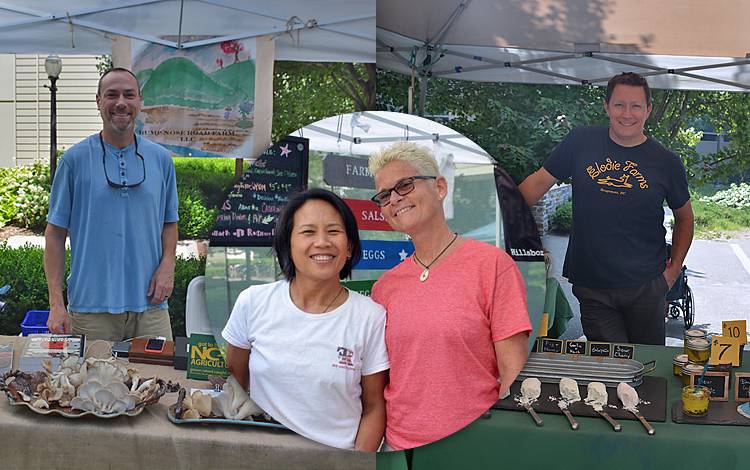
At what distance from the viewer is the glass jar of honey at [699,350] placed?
2297mm

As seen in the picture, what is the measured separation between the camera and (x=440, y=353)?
3.92ft

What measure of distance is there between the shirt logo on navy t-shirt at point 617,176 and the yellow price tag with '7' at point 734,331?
0.66 m

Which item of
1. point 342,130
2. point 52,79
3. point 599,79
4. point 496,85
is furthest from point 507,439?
point 52,79

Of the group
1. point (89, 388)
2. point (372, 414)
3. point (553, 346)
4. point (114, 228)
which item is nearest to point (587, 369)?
point (553, 346)

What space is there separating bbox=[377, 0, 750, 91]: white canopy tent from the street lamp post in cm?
115

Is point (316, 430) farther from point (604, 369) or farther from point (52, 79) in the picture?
point (52, 79)

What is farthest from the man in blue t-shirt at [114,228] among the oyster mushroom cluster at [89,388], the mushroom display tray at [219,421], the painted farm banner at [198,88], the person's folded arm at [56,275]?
the mushroom display tray at [219,421]

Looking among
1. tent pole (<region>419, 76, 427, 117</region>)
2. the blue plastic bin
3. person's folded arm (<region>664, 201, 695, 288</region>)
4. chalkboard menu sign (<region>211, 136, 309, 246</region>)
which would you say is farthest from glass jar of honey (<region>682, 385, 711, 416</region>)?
the blue plastic bin

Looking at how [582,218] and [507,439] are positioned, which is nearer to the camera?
[507,439]

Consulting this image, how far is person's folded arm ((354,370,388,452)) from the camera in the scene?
126 cm

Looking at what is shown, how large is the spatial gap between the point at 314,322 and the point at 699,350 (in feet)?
4.71

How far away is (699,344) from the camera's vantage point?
2297 mm

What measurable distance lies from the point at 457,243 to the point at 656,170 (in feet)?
3.02

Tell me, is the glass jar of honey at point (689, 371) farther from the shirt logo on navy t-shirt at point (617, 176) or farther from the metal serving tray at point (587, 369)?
the shirt logo on navy t-shirt at point (617, 176)
